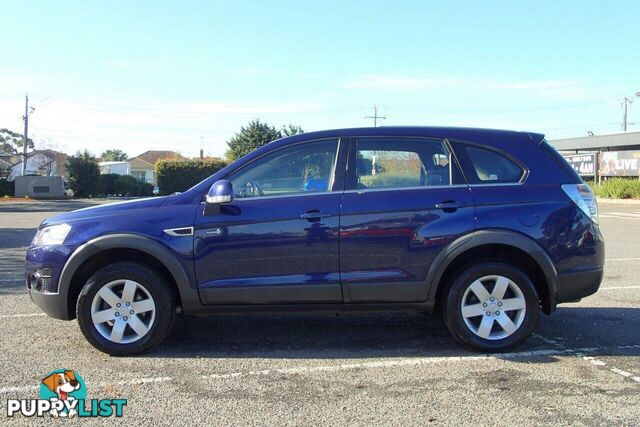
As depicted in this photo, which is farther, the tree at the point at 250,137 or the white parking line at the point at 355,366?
the tree at the point at 250,137

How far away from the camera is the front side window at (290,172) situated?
4758mm

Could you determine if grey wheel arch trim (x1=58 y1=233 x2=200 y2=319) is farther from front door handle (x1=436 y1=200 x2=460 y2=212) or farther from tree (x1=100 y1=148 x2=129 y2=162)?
tree (x1=100 y1=148 x2=129 y2=162)

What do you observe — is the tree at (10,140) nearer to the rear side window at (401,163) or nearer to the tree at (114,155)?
the tree at (114,155)

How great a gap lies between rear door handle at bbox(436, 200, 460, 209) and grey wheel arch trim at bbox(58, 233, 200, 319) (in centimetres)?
209

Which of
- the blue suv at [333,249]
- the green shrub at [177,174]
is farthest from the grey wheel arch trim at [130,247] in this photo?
the green shrub at [177,174]

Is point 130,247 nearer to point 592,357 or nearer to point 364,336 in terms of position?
point 364,336

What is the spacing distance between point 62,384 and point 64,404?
1.00 feet

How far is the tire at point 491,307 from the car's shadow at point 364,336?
0.60ft

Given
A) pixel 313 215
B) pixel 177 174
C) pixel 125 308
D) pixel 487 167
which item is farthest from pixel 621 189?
pixel 125 308

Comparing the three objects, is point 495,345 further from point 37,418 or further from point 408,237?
point 37,418

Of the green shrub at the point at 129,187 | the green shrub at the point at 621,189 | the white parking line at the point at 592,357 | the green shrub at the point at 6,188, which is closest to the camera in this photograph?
the white parking line at the point at 592,357

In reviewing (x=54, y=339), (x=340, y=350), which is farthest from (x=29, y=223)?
(x=340, y=350)

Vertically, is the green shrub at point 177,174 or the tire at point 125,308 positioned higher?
the green shrub at point 177,174

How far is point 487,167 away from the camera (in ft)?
16.0
